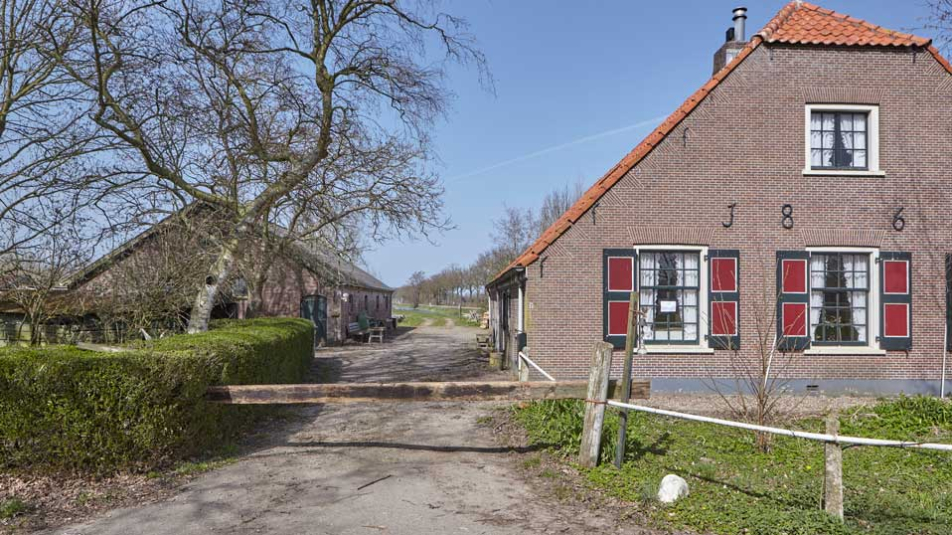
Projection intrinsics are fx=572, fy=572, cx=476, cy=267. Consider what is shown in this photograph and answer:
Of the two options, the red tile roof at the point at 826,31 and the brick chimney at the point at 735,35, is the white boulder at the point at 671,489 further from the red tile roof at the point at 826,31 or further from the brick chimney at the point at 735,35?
the brick chimney at the point at 735,35

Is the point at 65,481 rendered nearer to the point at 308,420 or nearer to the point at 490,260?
the point at 308,420

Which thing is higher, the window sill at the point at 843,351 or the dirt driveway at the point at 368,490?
the window sill at the point at 843,351

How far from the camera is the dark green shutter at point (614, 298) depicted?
10.8 metres

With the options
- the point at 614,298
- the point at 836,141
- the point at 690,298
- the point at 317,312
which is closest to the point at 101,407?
the point at 614,298

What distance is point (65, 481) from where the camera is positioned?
5473 mm

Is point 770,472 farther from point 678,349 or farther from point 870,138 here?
point 870,138

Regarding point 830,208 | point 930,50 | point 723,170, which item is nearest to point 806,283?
point 830,208

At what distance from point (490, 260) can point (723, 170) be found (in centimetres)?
3342

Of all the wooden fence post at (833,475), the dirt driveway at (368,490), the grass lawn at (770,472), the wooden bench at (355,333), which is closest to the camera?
the wooden fence post at (833,475)

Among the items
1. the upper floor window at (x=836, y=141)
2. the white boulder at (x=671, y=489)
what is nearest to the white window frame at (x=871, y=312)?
the upper floor window at (x=836, y=141)

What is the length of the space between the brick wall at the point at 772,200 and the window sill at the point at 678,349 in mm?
109

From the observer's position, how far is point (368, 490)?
5508 millimetres

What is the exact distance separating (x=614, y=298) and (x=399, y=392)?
18.9ft

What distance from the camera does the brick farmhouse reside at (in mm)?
10898
